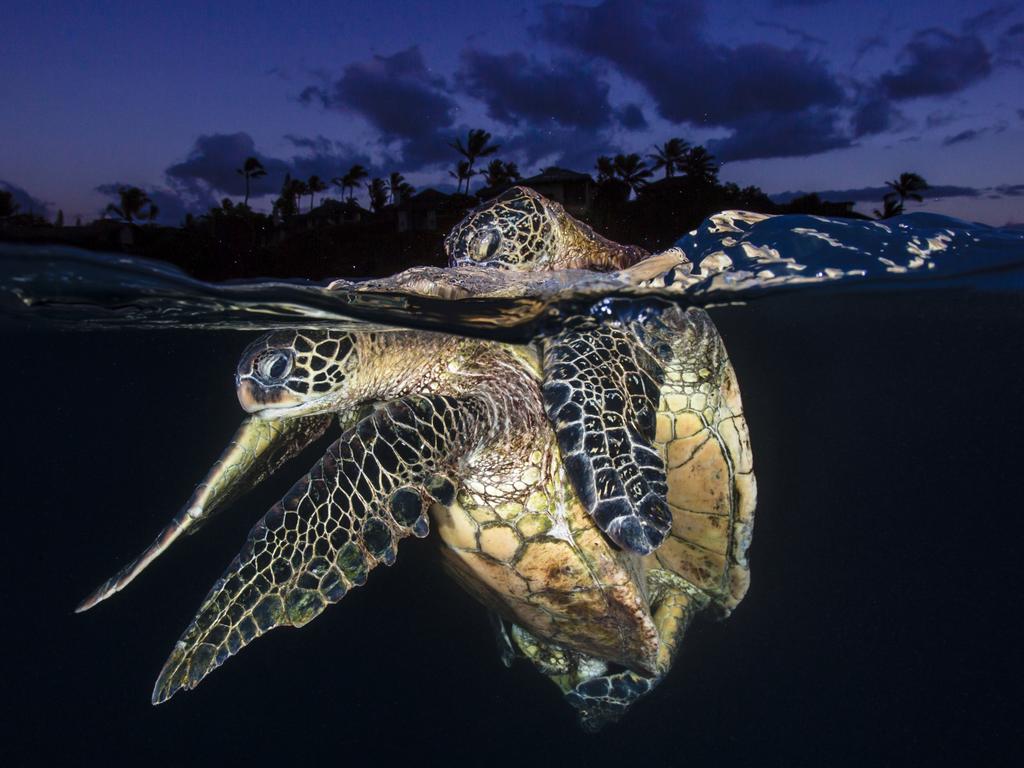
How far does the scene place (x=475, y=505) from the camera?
11.7ft

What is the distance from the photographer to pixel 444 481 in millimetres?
3252

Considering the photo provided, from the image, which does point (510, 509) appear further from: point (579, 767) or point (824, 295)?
point (579, 767)

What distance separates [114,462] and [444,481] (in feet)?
58.0

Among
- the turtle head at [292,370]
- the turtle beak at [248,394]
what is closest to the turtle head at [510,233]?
the turtle head at [292,370]

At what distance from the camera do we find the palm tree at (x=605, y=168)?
5.57 m

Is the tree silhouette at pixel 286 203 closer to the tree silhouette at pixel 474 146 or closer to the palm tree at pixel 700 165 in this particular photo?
the tree silhouette at pixel 474 146

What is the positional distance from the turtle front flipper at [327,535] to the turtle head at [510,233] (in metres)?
1.94

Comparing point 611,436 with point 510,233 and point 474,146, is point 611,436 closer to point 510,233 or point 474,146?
point 510,233

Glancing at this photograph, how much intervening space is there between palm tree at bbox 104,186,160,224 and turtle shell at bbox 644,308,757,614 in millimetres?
3695

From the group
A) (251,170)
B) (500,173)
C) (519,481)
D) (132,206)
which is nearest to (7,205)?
(132,206)

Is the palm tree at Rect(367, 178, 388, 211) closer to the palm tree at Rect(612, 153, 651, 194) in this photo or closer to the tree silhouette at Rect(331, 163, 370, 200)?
the tree silhouette at Rect(331, 163, 370, 200)

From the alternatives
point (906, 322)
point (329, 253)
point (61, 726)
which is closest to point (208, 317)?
point (329, 253)

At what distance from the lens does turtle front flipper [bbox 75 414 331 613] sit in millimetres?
3406

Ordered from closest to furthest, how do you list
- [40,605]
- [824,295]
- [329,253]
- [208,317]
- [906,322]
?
[329,253]
[208,317]
[824,295]
[906,322]
[40,605]
